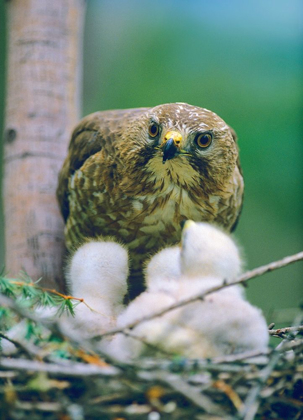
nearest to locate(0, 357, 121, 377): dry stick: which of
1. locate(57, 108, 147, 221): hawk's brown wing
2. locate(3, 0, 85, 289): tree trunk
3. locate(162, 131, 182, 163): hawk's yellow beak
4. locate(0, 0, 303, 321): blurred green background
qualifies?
locate(162, 131, 182, 163): hawk's yellow beak

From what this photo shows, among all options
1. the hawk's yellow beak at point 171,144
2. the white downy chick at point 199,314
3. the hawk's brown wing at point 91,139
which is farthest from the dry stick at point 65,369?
the hawk's brown wing at point 91,139

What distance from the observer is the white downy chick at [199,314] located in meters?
1.88

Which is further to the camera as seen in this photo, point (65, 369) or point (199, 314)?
point (199, 314)

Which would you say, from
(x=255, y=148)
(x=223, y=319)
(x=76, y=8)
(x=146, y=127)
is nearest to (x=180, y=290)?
(x=223, y=319)

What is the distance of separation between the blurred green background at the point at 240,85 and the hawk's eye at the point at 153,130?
102 inches

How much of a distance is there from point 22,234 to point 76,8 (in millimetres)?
1609

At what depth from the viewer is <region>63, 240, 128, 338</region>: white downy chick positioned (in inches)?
94.8

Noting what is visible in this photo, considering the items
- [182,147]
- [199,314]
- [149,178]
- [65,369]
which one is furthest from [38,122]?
[65,369]

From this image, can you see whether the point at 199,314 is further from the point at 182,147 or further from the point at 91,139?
the point at 91,139

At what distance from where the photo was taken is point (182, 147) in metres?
2.60

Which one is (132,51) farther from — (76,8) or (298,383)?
(298,383)

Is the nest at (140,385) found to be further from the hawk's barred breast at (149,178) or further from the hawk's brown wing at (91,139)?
the hawk's brown wing at (91,139)

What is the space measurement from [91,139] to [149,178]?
1.67ft

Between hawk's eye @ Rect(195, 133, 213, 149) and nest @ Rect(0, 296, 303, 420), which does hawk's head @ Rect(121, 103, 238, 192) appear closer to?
hawk's eye @ Rect(195, 133, 213, 149)
